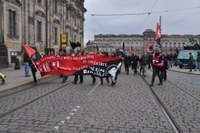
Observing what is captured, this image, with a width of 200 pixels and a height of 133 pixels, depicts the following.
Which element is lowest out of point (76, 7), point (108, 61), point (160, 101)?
point (160, 101)

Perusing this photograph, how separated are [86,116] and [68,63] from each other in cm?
984

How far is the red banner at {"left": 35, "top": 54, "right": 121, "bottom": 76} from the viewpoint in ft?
55.3

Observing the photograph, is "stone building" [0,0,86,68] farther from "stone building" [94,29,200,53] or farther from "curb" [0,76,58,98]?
"stone building" [94,29,200,53]

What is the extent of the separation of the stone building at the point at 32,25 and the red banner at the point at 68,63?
10501 millimetres

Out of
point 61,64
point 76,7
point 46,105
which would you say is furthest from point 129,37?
point 46,105

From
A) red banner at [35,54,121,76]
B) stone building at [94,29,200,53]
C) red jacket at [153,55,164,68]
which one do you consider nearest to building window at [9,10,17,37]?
red banner at [35,54,121,76]

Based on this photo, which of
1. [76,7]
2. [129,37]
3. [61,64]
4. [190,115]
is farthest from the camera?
[129,37]

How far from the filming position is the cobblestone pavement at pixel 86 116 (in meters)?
6.86

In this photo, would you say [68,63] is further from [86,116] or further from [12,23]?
[12,23]

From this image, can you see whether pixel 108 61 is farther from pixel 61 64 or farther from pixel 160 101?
pixel 160 101

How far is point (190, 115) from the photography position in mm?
8562

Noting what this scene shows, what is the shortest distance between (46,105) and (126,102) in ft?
8.48

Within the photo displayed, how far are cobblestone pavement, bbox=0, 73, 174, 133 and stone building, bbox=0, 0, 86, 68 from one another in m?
18.0

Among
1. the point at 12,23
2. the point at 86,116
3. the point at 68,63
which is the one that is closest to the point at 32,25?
the point at 12,23
